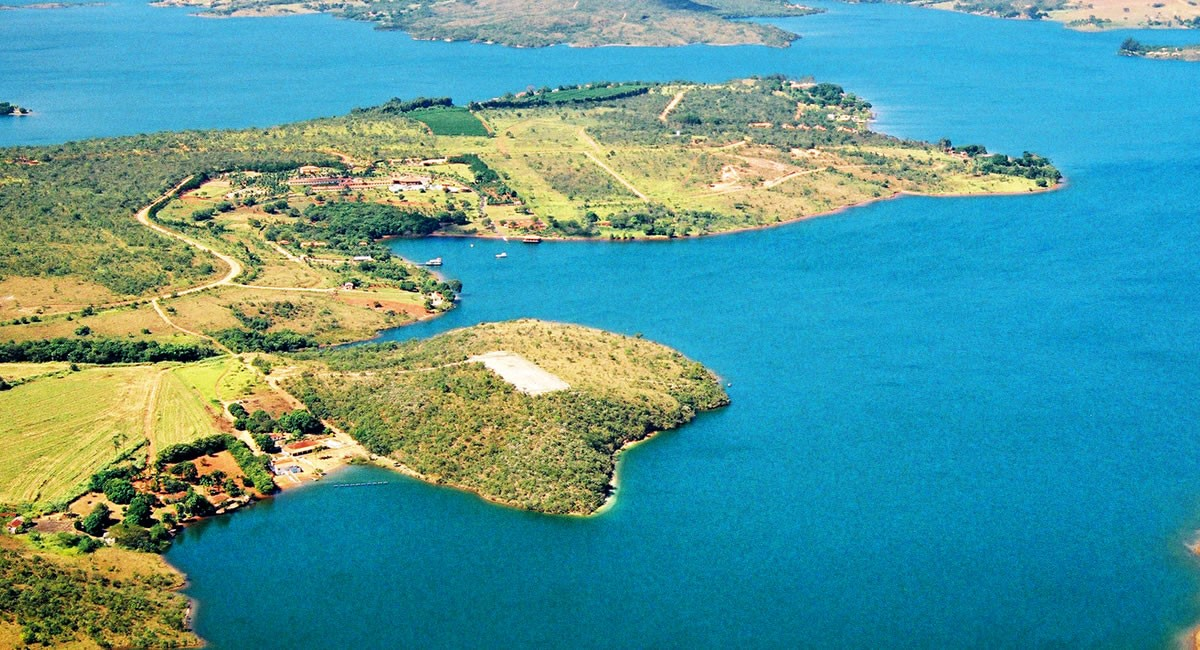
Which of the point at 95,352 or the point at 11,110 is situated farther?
the point at 11,110

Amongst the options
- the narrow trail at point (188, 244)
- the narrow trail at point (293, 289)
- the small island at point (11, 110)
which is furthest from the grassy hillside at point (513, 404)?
the small island at point (11, 110)

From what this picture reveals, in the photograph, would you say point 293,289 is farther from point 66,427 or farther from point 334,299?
point 66,427

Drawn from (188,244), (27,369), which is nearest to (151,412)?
(27,369)

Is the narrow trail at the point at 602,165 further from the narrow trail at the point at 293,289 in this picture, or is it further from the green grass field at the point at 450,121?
the narrow trail at the point at 293,289

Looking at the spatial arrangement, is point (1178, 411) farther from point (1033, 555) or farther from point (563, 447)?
point (563, 447)

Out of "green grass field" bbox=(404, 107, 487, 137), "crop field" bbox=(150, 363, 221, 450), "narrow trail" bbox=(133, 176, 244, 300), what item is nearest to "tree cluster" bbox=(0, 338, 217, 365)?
"crop field" bbox=(150, 363, 221, 450)

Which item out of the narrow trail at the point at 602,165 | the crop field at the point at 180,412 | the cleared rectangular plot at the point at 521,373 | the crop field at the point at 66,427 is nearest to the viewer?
the crop field at the point at 66,427
